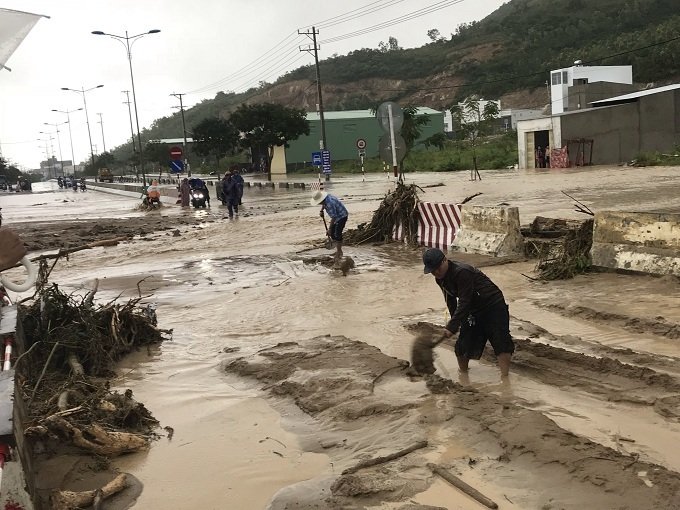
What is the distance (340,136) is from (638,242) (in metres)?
59.8

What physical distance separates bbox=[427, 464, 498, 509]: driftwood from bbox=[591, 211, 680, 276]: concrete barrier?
17.7 ft

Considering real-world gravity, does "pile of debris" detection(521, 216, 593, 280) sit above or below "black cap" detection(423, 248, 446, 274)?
below

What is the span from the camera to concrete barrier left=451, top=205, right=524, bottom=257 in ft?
34.4

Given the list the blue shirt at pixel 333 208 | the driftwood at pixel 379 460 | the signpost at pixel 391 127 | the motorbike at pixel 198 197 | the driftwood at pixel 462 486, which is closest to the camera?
the driftwood at pixel 462 486

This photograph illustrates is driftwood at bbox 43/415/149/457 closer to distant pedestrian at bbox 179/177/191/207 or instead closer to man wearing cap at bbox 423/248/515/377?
man wearing cap at bbox 423/248/515/377

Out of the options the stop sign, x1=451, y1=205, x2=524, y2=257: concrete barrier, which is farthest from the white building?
x1=451, y1=205, x2=524, y2=257: concrete barrier

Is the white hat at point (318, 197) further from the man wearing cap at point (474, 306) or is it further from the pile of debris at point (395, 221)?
the man wearing cap at point (474, 306)

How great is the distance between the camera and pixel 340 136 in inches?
2635

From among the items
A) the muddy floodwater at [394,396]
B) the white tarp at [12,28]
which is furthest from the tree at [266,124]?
the white tarp at [12,28]

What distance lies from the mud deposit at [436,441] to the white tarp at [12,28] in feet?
9.97

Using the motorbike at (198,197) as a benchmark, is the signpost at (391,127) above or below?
above

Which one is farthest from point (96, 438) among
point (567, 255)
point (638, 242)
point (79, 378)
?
point (638, 242)

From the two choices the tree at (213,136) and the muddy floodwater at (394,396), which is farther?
the tree at (213,136)

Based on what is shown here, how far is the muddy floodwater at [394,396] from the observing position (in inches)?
150
